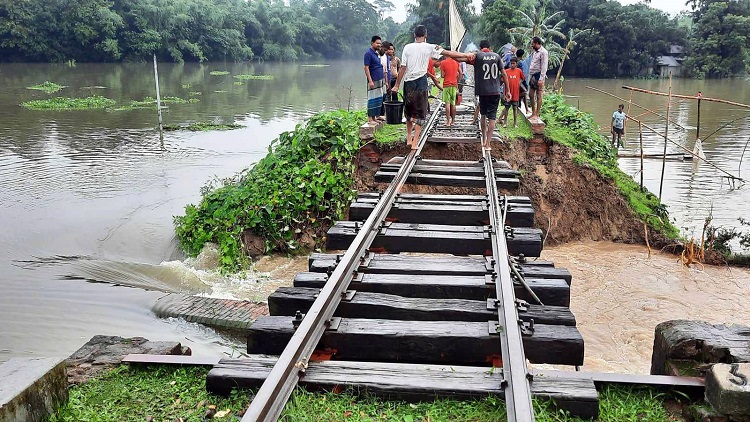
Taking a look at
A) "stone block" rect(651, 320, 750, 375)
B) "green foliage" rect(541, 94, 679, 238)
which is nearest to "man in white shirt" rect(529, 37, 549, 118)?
"green foliage" rect(541, 94, 679, 238)

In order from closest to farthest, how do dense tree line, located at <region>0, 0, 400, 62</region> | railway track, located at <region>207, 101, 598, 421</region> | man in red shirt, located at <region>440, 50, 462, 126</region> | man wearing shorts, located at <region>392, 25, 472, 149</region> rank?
railway track, located at <region>207, 101, 598, 421</region>
man wearing shorts, located at <region>392, 25, 472, 149</region>
man in red shirt, located at <region>440, 50, 462, 126</region>
dense tree line, located at <region>0, 0, 400, 62</region>

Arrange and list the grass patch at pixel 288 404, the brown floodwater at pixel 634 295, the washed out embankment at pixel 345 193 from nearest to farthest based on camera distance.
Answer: the grass patch at pixel 288 404
the brown floodwater at pixel 634 295
the washed out embankment at pixel 345 193

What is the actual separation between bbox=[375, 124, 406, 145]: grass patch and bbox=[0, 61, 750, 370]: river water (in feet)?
7.96

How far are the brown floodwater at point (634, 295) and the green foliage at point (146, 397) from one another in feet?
15.8

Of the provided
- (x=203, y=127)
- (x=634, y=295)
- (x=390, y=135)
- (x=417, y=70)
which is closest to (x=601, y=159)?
(x=634, y=295)

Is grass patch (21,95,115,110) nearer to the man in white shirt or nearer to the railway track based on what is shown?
the man in white shirt

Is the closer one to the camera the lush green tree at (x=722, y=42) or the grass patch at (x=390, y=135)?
the grass patch at (x=390, y=135)

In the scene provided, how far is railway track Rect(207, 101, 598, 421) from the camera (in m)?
2.86

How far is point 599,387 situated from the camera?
3020 millimetres

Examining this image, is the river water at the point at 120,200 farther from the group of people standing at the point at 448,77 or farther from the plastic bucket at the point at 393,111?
the plastic bucket at the point at 393,111

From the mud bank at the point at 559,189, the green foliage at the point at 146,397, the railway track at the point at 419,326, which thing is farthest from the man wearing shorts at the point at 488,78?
the green foliage at the point at 146,397

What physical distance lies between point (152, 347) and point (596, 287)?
23.8ft

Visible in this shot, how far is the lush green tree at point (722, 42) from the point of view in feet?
169

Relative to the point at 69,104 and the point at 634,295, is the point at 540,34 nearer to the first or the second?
the point at 69,104
